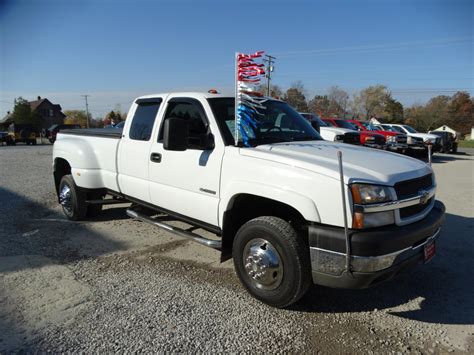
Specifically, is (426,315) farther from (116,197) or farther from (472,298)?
(116,197)

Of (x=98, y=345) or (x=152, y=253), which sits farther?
(x=152, y=253)

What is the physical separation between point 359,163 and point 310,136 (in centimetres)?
134

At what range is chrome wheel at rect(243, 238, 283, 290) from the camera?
334cm

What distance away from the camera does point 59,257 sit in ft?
15.5

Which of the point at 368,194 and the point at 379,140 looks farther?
the point at 379,140

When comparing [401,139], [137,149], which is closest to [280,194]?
[137,149]

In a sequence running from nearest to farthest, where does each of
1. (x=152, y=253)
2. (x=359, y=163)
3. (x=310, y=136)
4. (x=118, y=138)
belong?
(x=359, y=163), (x=310, y=136), (x=152, y=253), (x=118, y=138)

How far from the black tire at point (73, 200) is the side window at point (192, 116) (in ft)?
7.48

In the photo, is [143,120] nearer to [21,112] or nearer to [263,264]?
[263,264]

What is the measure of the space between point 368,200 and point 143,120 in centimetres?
321

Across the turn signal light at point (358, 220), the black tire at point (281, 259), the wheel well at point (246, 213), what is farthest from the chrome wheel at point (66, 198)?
the turn signal light at point (358, 220)

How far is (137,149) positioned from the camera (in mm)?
4875

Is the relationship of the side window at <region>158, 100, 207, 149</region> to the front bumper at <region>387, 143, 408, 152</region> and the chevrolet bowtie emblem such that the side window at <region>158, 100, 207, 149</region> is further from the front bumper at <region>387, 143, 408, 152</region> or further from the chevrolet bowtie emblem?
the front bumper at <region>387, 143, 408, 152</region>

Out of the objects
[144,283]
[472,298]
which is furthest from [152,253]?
[472,298]
